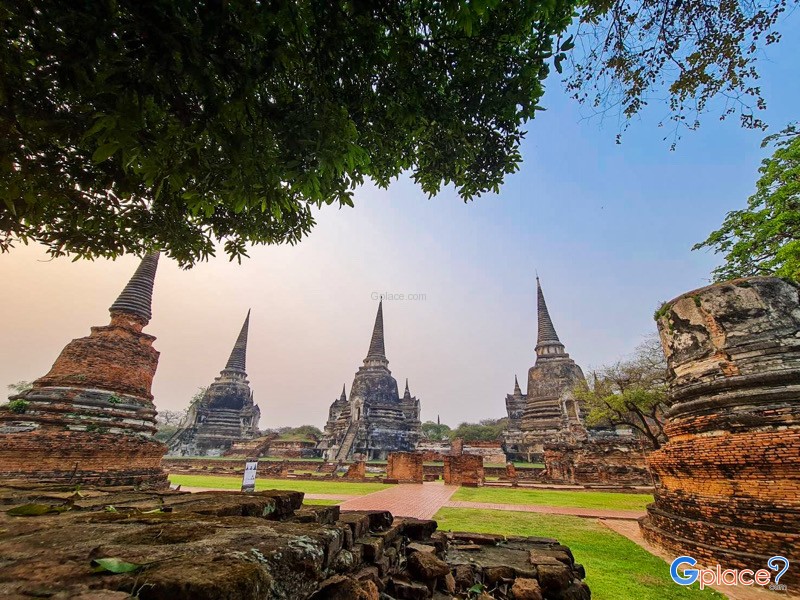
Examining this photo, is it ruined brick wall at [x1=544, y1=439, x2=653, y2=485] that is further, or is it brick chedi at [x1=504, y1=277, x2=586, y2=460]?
brick chedi at [x1=504, y1=277, x2=586, y2=460]

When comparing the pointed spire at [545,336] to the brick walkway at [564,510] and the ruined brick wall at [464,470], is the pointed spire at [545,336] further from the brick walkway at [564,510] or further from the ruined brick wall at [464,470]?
the brick walkway at [564,510]

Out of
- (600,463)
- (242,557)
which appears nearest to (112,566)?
(242,557)

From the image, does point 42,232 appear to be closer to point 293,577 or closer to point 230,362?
point 293,577

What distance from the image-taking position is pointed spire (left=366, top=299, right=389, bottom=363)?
41.2m

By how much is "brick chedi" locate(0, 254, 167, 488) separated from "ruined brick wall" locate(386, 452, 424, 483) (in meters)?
10.8

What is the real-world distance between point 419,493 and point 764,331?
38.3 feet

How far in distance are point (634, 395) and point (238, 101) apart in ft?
59.8

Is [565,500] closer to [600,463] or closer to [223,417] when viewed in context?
[600,463]

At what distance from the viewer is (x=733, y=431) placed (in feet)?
18.8

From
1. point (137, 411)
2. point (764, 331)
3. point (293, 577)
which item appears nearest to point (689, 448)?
point (764, 331)

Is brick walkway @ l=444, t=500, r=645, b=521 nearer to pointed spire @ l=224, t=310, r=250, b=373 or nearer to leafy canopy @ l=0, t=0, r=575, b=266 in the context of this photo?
leafy canopy @ l=0, t=0, r=575, b=266

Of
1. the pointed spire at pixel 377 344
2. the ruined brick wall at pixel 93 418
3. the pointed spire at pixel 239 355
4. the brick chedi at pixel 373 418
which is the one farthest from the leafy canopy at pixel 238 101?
the pointed spire at pixel 239 355

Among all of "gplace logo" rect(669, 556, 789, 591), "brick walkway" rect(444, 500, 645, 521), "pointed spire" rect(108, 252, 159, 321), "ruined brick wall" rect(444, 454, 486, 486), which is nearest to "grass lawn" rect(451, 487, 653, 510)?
"brick walkway" rect(444, 500, 645, 521)

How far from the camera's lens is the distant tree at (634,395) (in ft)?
53.6
